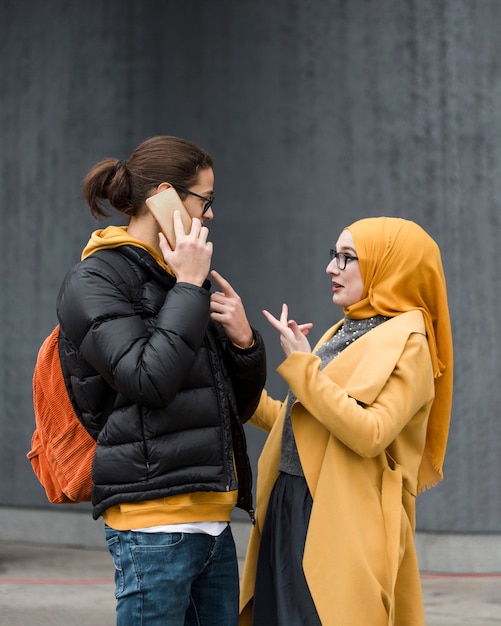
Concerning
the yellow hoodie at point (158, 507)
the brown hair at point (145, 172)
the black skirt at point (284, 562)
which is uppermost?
the brown hair at point (145, 172)

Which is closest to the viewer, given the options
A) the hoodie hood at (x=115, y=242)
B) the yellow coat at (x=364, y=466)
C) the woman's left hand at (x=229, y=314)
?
the hoodie hood at (x=115, y=242)

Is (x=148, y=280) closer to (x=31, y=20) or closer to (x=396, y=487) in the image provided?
(x=396, y=487)

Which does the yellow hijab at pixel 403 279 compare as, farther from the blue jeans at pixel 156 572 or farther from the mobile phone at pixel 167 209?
the blue jeans at pixel 156 572

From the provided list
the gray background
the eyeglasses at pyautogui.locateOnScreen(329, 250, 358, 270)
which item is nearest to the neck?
the eyeglasses at pyautogui.locateOnScreen(329, 250, 358, 270)

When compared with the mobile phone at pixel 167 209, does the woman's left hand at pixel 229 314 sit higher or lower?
lower

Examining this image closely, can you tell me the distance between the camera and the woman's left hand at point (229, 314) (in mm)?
2824

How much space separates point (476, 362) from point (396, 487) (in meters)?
2.83

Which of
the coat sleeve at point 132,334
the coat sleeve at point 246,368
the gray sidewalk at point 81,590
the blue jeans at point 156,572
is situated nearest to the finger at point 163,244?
the coat sleeve at point 132,334

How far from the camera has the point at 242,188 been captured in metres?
6.21

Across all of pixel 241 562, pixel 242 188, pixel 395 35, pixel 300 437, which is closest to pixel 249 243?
pixel 242 188

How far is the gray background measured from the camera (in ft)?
18.9

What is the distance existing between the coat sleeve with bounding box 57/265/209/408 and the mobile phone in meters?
0.17

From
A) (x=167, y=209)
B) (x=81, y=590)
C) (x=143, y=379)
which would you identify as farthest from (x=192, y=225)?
(x=81, y=590)

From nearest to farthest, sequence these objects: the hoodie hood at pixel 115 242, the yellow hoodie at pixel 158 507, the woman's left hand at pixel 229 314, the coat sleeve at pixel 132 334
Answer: the coat sleeve at pixel 132 334 < the yellow hoodie at pixel 158 507 < the hoodie hood at pixel 115 242 < the woman's left hand at pixel 229 314
